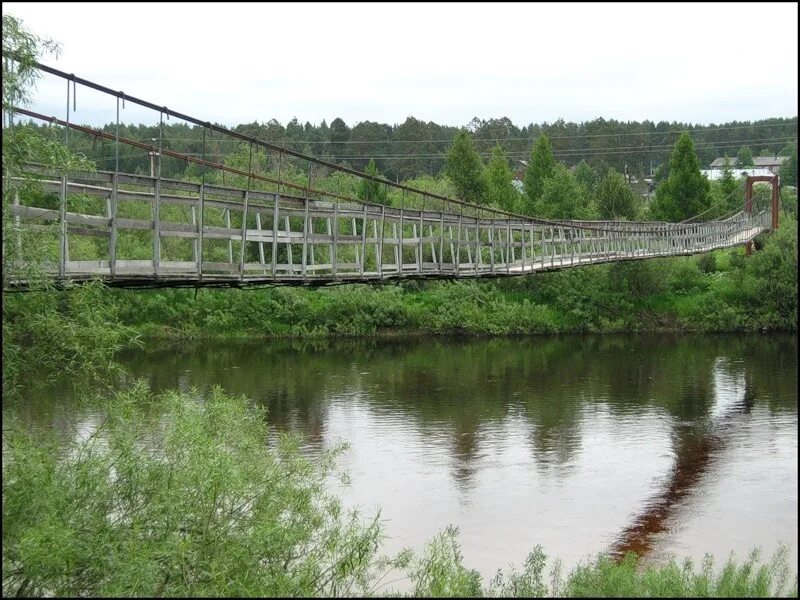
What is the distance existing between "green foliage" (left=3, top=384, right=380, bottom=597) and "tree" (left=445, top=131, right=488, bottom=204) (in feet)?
90.2

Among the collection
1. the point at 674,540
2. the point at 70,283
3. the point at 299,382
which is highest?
the point at 70,283

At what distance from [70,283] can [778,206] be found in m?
30.9

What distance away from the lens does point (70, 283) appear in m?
9.05

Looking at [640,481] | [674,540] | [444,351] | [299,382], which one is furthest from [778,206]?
[674,540]

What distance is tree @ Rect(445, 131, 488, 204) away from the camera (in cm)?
3741

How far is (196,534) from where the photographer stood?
9.09 m

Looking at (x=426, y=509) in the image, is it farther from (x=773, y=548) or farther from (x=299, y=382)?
(x=299, y=382)

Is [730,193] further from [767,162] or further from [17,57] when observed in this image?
[17,57]

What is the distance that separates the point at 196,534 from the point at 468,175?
96.2 ft

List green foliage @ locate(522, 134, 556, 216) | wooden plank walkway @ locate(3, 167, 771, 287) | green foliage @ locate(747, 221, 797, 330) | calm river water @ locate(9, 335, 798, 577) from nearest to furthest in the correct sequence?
1. wooden plank walkway @ locate(3, 167, 771, 287)
2. calm river water @ locate(9, 335, 798, 577)
3. green foliage @ locate(747, 221, 797, 330)
4. green foliage @ locate(522, 134, 556, 216)

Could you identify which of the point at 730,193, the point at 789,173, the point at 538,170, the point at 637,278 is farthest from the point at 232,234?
the point at 789,173

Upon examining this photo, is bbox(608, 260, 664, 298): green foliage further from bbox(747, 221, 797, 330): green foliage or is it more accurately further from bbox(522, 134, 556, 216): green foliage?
bbox(522, 134, 556, 216): green foliage

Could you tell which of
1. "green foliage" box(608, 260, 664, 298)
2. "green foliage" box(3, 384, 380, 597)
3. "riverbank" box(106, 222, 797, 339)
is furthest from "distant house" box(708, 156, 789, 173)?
"green foliage" box(3, 384, 380, 597)

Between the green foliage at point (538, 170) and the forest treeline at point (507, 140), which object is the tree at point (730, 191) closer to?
the forest treeline at point (507, 140)
